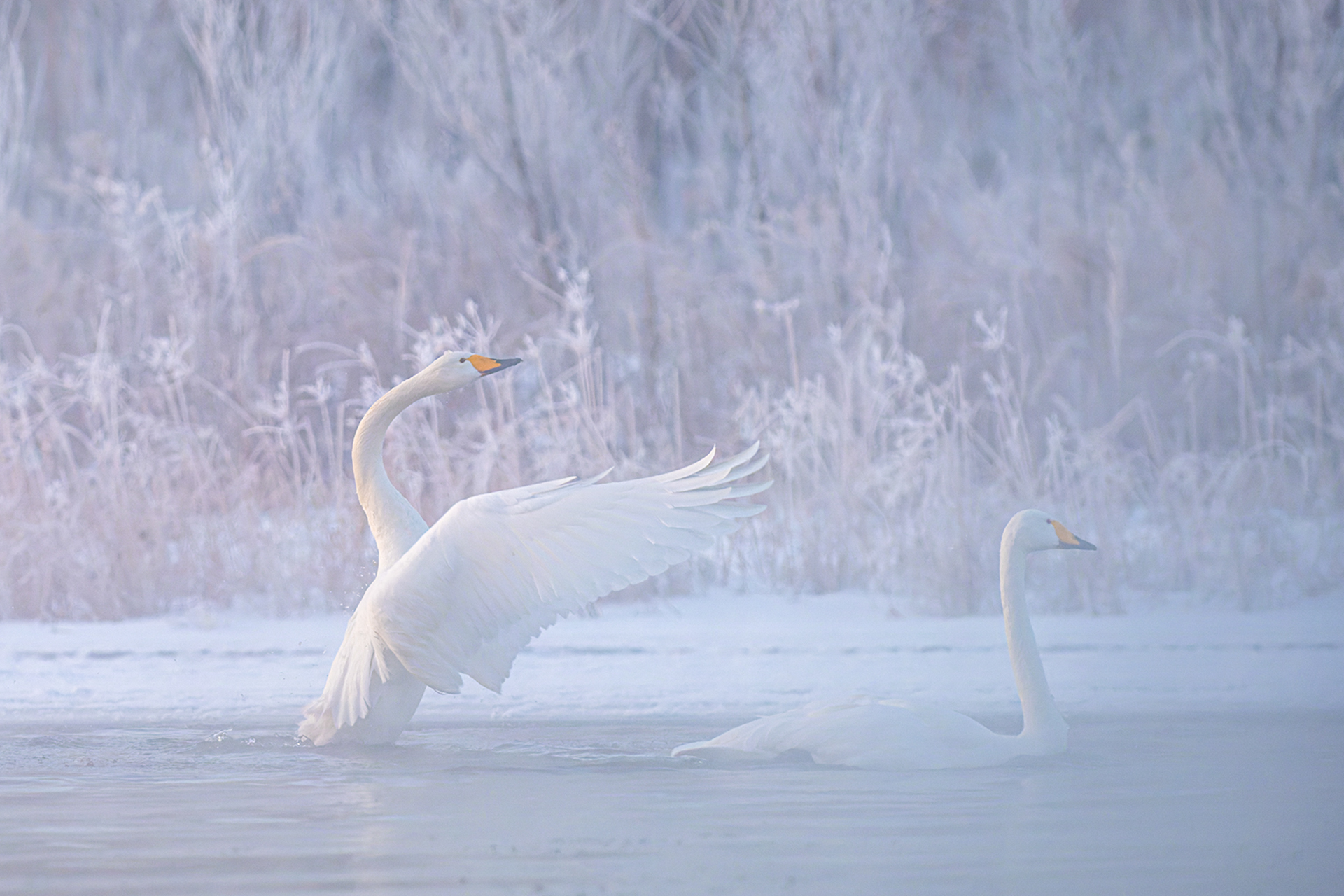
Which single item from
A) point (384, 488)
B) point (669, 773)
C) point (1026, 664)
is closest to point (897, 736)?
point (1026, 664)

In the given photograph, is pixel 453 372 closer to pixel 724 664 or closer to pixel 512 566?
pixel 512 566

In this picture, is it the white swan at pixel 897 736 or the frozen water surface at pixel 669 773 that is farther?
the white swan at pixel 897 736

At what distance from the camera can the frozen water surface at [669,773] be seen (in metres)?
4.03

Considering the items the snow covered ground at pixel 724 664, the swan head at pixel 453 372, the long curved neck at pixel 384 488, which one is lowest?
the snow covered ground at pixel 724 664

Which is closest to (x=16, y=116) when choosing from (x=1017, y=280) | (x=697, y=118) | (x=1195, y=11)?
(x=697, y=118)

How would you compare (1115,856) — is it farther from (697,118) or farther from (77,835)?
(697,118)

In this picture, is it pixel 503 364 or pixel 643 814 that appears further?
pixel 503 364

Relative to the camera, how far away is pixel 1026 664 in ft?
17.7

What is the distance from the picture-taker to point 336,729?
548 centimetres

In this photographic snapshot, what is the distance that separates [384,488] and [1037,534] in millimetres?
2021

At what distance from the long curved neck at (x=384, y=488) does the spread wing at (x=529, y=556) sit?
1.08 ft

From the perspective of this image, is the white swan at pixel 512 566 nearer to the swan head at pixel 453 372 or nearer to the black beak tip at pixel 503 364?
the black beak tip at pixel 503 364

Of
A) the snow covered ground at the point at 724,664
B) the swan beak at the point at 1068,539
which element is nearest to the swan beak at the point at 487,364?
the snow covered ground at the point at 724,664

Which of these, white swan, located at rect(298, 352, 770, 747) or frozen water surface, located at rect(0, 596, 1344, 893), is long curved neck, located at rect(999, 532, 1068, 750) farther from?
white swan, located at rect(298, 352, 770, 747)
